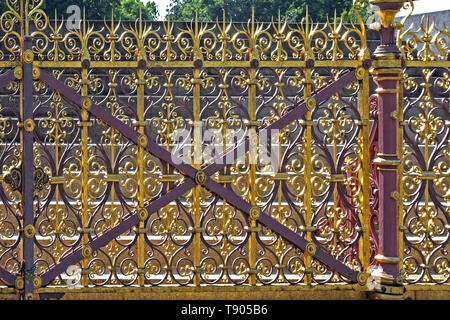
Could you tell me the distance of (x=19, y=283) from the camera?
14.6 feet

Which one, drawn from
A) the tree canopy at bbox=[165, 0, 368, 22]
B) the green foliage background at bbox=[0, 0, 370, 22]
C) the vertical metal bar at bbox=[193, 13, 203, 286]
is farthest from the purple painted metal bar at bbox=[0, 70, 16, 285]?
the tree canopy at bbox=[165, 0, 368, 22]

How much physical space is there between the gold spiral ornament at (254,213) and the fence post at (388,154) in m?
0.81

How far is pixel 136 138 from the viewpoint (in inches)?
178

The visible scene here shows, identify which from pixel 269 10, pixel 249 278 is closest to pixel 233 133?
pixel 249 278

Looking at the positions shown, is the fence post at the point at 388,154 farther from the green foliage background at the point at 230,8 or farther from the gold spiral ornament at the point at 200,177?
the green foliage background at the point at 230,8

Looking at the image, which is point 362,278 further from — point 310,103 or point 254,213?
point 310,103

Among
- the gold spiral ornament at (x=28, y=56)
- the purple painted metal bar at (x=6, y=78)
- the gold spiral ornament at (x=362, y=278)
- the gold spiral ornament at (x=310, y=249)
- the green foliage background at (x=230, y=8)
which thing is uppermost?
the green foliage background at (x=230, y=8)

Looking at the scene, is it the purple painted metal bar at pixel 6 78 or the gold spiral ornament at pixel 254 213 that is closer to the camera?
the purple painted metal bar at pixel 6 78

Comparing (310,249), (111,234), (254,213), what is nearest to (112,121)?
(111,234)

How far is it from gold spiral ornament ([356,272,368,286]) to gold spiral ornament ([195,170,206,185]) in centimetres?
122

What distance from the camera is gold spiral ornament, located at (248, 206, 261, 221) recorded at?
458cm

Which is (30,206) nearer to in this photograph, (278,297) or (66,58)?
(66,58)

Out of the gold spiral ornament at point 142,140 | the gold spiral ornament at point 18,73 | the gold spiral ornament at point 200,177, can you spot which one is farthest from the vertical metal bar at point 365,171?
the gold spiral ornament at point 18,73

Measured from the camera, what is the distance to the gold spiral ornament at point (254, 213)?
15.0 ft
